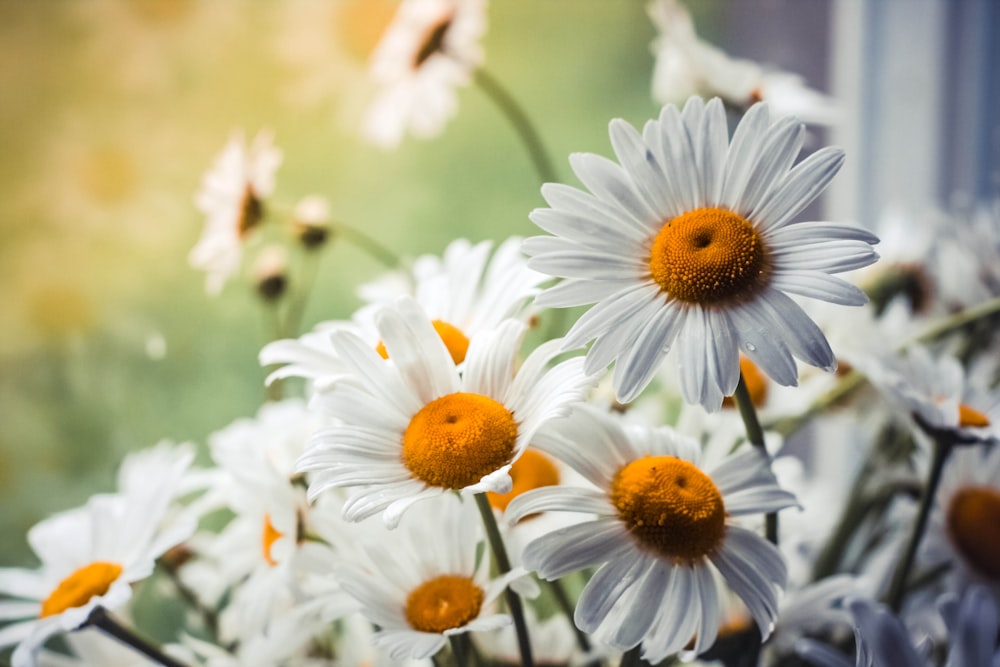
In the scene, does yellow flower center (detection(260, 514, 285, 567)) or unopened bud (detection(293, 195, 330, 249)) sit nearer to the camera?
yellow flower center (detection(260, 514, 285, 567))

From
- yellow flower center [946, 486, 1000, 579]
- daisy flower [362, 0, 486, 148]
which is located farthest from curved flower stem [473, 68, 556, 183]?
yellow flower center [946, 486, 1000, 579]

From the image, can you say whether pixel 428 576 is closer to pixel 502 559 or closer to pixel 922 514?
pixel 502 559

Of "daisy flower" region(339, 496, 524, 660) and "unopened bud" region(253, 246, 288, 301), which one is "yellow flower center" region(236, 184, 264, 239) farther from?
"daisy flower" region(339, 496, 524, 660)

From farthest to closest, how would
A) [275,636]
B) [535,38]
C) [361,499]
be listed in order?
1. [535,38]
2. [275,636]
3. [361,499]

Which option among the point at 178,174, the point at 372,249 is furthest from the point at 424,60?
the point at 178,174

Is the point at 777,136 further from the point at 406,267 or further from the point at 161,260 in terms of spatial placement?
the point at 161,260

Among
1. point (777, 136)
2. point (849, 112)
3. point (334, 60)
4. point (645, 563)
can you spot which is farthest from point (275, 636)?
point (849, 112)
